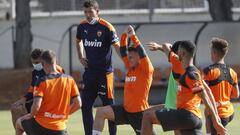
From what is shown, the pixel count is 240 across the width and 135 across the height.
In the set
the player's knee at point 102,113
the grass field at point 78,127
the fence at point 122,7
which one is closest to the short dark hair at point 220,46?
the player's knee at point 102,113

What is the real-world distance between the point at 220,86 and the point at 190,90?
1551 mm

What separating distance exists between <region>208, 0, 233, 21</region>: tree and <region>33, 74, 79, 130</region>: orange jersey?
16.3 meters

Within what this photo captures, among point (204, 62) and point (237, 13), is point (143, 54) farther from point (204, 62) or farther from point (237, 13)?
point (237, 13)

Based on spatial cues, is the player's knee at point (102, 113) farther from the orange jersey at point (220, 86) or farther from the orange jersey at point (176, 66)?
the orange jersey at point (220, 86)

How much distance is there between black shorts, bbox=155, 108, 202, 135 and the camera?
9.61 m

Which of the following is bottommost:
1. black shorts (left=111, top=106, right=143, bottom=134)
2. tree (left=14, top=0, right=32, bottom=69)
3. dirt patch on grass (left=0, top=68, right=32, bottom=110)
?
dirt patch on grass (left=0, top=68, right=32, bottom=110)

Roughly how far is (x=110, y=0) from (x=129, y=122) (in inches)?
757

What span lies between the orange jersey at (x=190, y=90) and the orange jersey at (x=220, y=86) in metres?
1.24

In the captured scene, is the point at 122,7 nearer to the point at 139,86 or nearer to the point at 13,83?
the point at 13,83

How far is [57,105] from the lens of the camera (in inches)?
380

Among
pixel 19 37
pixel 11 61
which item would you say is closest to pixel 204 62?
pixel 19 37

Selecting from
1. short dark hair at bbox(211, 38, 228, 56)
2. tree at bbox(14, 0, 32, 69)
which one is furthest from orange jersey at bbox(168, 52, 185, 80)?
tree at bbox(14, 0, 32, 69)

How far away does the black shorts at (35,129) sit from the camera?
32.1 feet

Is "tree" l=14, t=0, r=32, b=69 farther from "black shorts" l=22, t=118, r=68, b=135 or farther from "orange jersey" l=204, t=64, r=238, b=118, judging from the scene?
"black shorts" l=22, t=118, r=68, b=135
